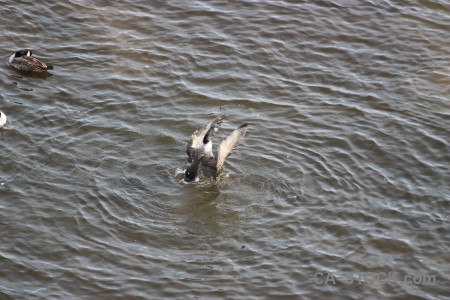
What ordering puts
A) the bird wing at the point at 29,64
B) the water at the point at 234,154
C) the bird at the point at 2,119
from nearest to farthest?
1. the water at the point at 234,154
2. the bird at the point at 2,119
3. the bird wing at the point at 29,64

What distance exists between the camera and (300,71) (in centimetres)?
1358

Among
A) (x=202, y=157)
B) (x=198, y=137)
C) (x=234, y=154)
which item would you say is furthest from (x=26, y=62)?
(x=234, y=154)

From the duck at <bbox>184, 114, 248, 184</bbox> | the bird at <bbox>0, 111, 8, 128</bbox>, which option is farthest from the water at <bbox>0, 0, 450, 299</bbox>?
the duck at <bbox>184, 114, 248, 184</bbox>

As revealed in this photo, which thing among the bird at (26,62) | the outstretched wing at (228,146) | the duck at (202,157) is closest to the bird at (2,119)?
the bird at (26,62)

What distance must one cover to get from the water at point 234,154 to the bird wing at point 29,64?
0.75 ft

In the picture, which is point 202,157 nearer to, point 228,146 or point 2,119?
point 228,146

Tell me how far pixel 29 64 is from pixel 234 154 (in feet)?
14.0

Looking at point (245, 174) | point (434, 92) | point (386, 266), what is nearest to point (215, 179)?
point (245, 174)

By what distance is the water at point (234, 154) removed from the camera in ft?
28.7

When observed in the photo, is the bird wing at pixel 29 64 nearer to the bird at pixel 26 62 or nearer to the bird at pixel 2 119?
the bird at pixel 26 62

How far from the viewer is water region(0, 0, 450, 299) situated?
8.74 metres

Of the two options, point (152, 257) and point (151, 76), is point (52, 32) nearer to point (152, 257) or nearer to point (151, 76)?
point (151, 76)

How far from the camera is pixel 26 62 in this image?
12586 mm

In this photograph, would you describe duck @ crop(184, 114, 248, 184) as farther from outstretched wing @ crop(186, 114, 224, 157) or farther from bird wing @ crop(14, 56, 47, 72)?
bird wing @ crop(14, 56, 47, 72)
